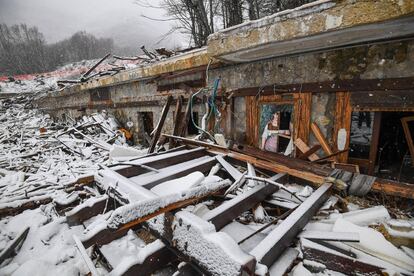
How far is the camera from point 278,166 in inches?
135

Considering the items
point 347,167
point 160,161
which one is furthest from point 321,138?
point 160,161

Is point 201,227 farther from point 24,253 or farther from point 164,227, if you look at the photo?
point 24,253

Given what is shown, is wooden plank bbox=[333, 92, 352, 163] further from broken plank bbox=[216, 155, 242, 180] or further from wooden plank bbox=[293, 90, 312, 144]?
broken plank bbox=[216, 155, 242, 180]

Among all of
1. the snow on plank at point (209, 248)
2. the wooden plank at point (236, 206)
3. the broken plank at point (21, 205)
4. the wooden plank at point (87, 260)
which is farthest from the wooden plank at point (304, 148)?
the broken plank at point (21, 205)

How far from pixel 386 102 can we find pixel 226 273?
323 cm

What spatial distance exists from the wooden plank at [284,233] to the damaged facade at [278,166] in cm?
2

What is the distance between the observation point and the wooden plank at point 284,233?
1.67 meters

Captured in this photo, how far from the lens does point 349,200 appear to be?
274 cm

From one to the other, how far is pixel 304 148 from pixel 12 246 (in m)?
4.62

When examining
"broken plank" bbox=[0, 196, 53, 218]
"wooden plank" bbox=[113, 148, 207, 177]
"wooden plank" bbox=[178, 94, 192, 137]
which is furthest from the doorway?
"broken plank" bbox=[0, 196, 53, 218]

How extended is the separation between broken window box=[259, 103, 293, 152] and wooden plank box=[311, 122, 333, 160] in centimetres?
51

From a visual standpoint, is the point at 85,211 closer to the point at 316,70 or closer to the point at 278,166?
the point at 278,166

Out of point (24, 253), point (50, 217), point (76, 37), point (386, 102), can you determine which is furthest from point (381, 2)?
point (76, 37)

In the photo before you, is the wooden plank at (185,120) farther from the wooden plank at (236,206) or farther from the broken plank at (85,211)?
the wooden plank at (236,206)
